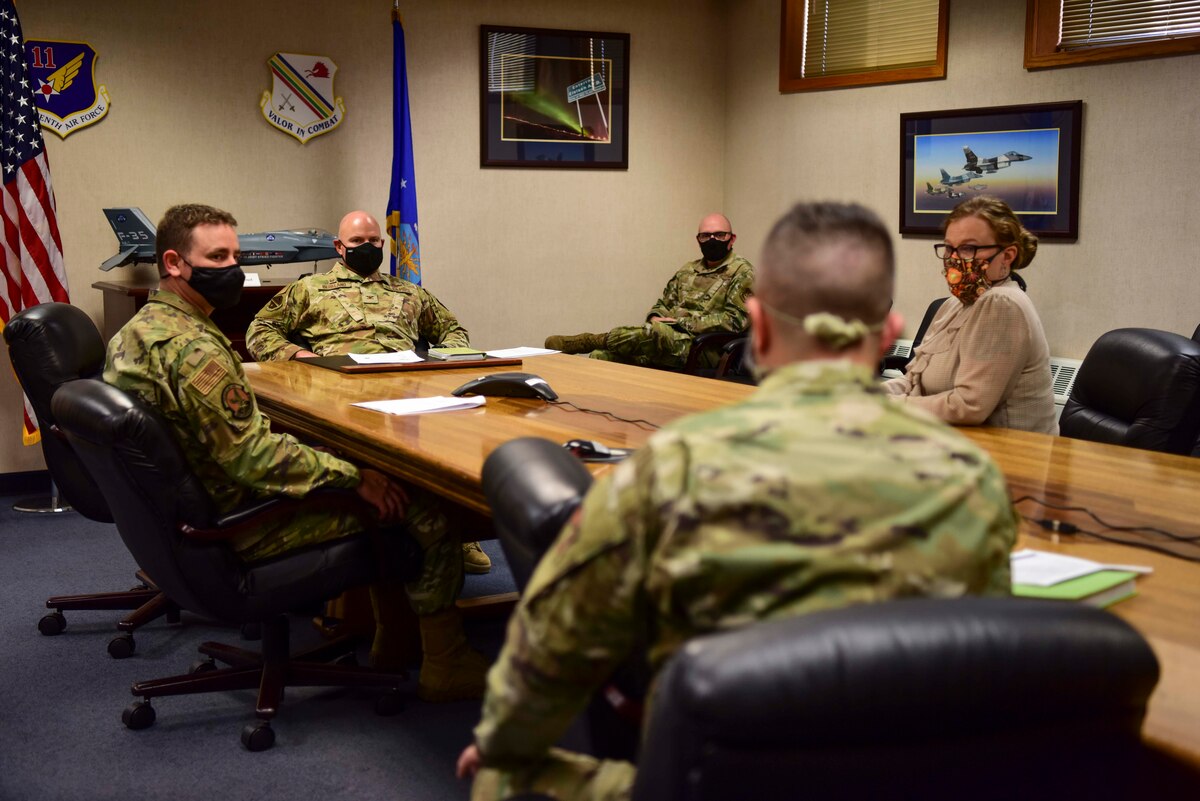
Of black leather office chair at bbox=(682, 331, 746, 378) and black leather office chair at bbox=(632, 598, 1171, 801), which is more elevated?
black leather office chair at bbox=(632, 598, 1171, 801)

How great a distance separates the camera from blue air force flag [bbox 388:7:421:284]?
5.87 m

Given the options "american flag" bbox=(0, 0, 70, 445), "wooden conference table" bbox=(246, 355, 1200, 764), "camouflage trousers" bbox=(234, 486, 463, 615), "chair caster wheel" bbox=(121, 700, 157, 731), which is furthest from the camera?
"american flag" bbox=(0, 0, 70, 445)

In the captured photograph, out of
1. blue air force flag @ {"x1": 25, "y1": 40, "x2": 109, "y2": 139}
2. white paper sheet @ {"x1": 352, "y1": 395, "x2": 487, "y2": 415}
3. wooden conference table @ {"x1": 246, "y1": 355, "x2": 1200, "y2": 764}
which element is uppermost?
blue air force flag @ {"x1": 25, "y1": 40, "x2": 109, "y2": 139}

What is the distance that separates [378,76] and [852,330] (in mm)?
5507

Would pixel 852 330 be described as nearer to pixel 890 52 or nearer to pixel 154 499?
pixel 154 499

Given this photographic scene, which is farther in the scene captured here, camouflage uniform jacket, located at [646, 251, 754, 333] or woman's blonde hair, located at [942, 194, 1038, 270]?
camouflage uniform jacket, located at [646, 251, 754, 333]

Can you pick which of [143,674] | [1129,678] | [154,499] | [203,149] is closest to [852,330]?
[1129,678]

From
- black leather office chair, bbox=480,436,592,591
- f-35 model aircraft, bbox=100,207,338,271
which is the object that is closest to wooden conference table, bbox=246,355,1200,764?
black leather office chair, bbox=480,436,592,591

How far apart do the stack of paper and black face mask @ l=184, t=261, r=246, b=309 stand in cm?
208

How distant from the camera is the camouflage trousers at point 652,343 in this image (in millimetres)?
6148

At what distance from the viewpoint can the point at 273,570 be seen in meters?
2.68

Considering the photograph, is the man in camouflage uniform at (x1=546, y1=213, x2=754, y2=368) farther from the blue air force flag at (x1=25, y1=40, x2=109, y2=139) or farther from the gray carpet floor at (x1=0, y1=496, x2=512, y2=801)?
the gray carpet floor at (x1=0, y1=496, x2=512, y2=801)

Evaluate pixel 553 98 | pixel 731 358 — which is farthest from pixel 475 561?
pixel 553 98

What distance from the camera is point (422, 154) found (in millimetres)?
6367
